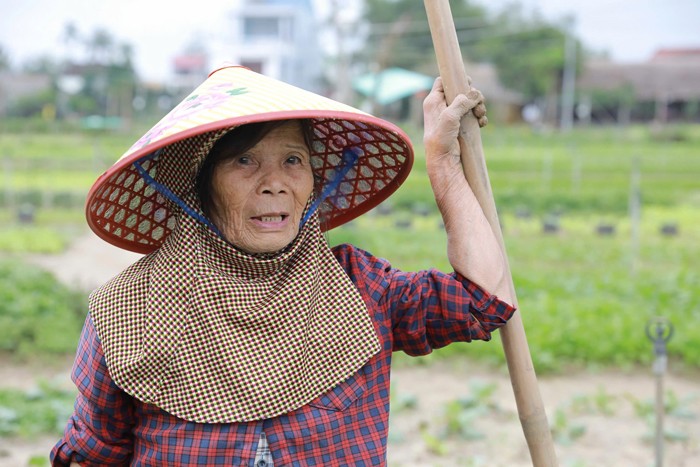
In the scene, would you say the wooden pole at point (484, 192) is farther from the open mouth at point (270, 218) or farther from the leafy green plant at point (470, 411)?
the leafy green plant at point (470, 411)

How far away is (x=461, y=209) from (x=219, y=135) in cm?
47

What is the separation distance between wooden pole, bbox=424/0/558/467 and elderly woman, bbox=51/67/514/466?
3cm

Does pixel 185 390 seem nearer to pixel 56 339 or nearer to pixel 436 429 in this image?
pixel 436 429

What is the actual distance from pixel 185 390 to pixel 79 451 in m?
0.28

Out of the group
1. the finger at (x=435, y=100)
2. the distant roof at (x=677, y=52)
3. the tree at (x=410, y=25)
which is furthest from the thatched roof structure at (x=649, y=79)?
the finger at (x=435, y=100)

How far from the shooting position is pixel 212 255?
149 centimetres

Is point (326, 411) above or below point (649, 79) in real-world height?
above

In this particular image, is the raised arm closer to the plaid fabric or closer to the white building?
the plaid fabric

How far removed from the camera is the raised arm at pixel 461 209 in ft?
5.09

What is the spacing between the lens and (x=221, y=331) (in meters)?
1.46

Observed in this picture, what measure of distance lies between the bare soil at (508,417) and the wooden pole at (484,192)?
2.16 m

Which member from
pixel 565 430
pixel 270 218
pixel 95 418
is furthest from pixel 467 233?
pixel 565 430

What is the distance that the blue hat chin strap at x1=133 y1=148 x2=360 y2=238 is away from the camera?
1.50m

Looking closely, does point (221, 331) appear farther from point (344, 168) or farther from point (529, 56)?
point (529, 56)
